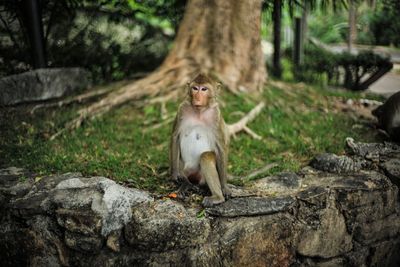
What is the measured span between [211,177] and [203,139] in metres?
0.40

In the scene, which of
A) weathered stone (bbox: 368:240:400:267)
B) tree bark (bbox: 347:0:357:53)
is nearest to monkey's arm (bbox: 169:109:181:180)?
weathered stone (bbox: 368:240:400:267)

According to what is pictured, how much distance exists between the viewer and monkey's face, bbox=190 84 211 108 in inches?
138

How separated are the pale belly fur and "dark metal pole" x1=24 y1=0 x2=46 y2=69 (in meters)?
3.96

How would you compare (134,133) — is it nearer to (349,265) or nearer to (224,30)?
(224,30)

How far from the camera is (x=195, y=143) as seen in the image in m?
3.83

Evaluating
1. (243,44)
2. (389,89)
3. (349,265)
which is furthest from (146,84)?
(389,89)

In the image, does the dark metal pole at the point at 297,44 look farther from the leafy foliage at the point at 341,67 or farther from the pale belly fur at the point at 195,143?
the pale belly fur at the point at 195,143

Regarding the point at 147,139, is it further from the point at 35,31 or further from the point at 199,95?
the point at 35,31

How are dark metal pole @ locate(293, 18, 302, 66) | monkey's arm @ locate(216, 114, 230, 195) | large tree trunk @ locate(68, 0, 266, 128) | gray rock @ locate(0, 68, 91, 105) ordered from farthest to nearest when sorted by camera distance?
dark metal pole @ locate(293, 18, 302, 66) → large tree trunk @ locate(68, 0, 266, 128) → gray rock @ locate(0, 68, 91, 105) → monkey's arm @ locate(216, 114, 230, 195)

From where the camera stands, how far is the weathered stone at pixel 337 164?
4508 mm

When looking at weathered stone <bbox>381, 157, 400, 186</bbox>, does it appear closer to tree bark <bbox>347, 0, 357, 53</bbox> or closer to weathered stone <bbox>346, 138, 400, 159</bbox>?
weathered stone <bbox>346, 138, 400, 159</bbox>

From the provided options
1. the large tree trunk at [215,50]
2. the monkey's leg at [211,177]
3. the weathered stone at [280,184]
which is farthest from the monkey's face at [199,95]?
the large tree trunk at [215,50]

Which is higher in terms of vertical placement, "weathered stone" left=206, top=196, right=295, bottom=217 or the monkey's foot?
the monkey's foot

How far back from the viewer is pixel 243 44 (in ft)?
22.4
